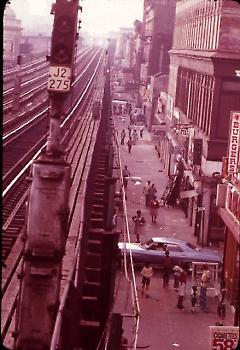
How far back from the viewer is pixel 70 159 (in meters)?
18.9

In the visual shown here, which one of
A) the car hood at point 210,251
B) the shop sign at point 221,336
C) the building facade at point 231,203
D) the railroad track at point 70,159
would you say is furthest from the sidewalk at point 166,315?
the railroad track at point 70,159

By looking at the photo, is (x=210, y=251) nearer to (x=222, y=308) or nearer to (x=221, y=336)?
(x=222, y=308)

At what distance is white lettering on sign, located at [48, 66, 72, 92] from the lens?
572cm

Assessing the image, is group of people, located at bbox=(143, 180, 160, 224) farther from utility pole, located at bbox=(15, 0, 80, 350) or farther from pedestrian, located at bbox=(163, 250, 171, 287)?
utility pole, located at bbox=(15, 0, 80, 350)

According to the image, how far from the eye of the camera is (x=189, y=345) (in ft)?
50.1

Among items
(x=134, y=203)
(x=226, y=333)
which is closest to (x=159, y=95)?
(x=134, y=203)

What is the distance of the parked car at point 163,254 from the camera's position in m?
20.7

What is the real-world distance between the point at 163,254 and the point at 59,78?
15525 mm

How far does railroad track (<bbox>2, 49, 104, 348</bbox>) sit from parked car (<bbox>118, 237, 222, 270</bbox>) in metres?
3.34

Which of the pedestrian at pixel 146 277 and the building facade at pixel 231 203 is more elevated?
the building facade at pixel 231 203

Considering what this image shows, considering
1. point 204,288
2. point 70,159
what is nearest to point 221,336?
point 204,288

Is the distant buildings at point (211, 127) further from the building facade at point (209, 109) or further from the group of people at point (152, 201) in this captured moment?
the group of people at point (152, 201)

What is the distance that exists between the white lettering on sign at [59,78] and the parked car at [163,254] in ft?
48.7

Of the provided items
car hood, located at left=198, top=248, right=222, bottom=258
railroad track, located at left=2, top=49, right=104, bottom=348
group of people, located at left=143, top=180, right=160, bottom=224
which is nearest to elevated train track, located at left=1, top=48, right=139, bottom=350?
railroad track, located at left=2, top=49, right=104, bottom=348
